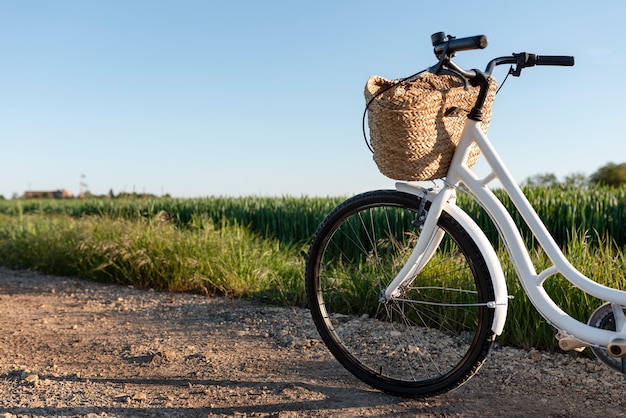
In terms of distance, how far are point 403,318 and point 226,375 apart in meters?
1.09

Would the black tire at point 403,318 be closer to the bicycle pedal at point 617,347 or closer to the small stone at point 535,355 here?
the small stone at point 535,355

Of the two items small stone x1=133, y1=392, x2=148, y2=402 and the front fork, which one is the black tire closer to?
the front fork

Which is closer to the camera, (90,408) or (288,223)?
(90,408)

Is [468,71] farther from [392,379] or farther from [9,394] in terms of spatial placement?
[9,394]

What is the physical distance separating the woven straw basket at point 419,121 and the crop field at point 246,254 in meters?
1.68

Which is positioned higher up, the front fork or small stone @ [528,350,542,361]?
the front fork

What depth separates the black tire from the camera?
2.81 metres

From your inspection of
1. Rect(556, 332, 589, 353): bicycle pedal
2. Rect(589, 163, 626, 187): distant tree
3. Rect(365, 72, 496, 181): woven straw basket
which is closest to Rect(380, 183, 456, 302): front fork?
Rect(365, 72, 496, 181): woven straw basket

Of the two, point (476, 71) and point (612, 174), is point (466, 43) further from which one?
point (612, 174)

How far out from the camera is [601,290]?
2.67m

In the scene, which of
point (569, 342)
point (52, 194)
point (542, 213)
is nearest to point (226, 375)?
point (569, 342)

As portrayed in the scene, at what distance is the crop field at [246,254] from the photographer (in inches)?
161

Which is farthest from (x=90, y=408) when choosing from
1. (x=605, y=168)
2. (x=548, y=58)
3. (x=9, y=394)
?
(x=605, y=168)

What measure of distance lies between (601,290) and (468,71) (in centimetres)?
119
